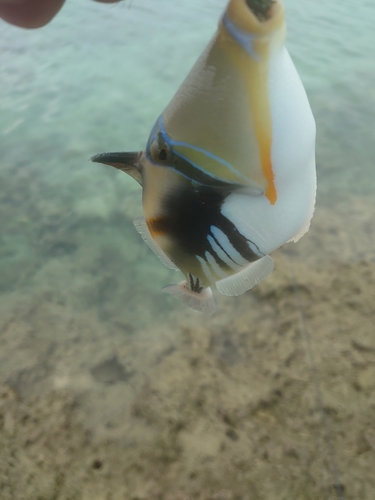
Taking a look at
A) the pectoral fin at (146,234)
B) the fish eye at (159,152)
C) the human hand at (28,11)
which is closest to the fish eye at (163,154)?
the fish eye at (159,152)

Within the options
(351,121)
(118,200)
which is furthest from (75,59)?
(351,121)

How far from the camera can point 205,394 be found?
41.4 inches

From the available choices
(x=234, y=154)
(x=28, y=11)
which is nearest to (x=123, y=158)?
(x=234, y=154)

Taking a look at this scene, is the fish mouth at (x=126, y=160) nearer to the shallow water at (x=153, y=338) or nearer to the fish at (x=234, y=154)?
the fish at (x=234, y=154)

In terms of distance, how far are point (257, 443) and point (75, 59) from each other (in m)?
2.21

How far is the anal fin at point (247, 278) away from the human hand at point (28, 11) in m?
0.38

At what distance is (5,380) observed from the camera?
3.69ft

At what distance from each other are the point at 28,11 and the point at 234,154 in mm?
341

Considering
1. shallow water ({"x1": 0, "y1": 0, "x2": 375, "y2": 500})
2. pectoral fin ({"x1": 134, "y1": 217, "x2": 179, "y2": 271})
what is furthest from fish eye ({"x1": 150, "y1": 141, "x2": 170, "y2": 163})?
shallow water ({"x1": 0, "y1": 0, "x2": 375, "y2": 500})

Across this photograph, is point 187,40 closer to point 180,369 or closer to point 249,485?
point 180,369

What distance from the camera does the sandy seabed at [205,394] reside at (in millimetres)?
926

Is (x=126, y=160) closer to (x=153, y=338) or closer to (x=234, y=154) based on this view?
(x=234, y=154)

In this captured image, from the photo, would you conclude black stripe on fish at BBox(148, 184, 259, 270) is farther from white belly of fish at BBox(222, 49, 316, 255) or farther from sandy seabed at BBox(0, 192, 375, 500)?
sandy seabed at BBox(0, 192, 375, 500)

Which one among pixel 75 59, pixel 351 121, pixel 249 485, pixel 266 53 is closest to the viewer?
pixel 266 53
